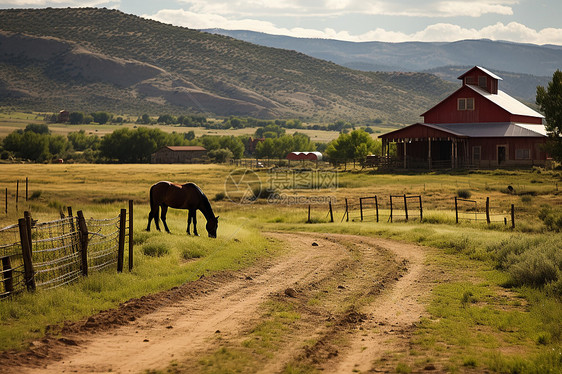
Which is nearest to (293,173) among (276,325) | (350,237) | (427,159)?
(427,159)

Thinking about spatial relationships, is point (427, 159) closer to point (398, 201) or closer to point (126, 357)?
point (398, 201)

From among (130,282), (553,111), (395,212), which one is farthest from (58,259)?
(553,111)

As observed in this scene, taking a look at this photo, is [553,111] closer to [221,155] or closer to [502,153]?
[502,153]

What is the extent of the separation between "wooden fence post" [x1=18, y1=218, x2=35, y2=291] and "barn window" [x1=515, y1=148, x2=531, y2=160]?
189 ft

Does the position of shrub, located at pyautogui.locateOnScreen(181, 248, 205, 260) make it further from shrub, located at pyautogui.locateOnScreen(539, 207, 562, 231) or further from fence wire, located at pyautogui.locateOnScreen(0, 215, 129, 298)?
shrub, located at pyautogui.locateOnScreen(539, 207, 562, 231)

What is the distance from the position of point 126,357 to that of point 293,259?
1115cm

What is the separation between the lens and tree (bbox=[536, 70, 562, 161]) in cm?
3819

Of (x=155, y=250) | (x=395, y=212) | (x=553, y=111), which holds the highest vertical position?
(x=553, y=111)

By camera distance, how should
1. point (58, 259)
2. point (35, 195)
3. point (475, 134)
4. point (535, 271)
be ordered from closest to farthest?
point (58, 259) → point (535, 271) → point (35, 195) → point (475, 134)

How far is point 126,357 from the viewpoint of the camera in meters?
9.54

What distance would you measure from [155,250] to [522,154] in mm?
52511

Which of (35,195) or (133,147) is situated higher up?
(133,147)

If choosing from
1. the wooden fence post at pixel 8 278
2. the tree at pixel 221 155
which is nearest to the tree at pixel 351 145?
the tree at pixel 221 155

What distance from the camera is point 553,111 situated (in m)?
39.3
